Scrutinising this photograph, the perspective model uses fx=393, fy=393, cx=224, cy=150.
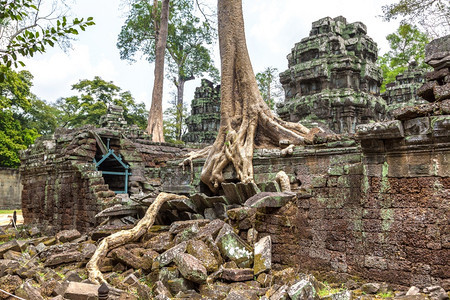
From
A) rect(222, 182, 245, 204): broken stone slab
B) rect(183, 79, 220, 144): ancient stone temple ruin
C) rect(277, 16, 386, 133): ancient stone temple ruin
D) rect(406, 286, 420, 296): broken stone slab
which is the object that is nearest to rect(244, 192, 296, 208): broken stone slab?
rect(222, 182, 245, 204): broken stone slab

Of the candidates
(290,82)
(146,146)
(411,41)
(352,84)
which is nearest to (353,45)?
(352,84)

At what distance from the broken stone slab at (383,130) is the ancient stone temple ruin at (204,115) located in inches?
855

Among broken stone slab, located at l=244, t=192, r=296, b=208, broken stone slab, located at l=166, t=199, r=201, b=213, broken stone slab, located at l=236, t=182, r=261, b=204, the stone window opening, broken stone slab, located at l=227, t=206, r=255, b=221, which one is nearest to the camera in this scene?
broken stone slab, located at l=244, t=192, r=296, b=208

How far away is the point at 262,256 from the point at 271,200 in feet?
2.40

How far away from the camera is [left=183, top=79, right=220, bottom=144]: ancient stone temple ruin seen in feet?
86.0

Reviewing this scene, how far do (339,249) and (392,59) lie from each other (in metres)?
28.6

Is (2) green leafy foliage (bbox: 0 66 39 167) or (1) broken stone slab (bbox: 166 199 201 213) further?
(2) green leafy foliage (bbox: 0 66 39 167)

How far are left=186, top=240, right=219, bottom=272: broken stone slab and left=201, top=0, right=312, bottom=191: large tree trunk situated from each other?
365cm

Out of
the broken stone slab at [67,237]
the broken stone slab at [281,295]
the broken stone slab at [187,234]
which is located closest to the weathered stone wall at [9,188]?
the broken stone slab at [67,237]

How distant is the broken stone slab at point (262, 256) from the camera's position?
4.48 meters

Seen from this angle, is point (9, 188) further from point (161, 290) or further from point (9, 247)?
point (161, 290)

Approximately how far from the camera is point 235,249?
4695 mm

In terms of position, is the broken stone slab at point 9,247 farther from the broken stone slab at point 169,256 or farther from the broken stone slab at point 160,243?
the broken stone slab at point 169,256

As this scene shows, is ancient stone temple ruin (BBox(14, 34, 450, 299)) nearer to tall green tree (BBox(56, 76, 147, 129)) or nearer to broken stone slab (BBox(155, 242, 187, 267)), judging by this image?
broken stone slab (BBox(155, 242, 187, 267))
